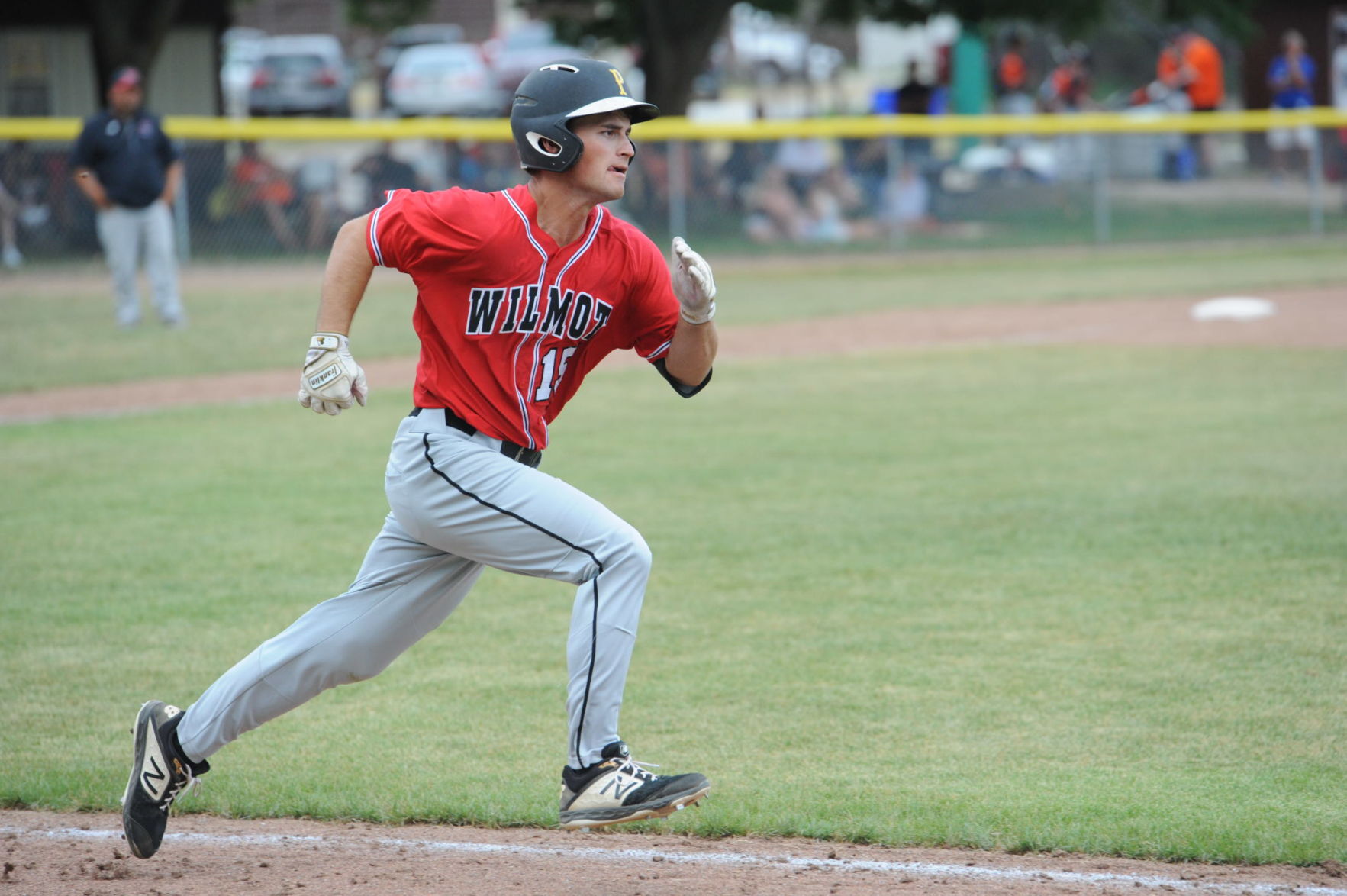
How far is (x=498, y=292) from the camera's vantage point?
3830mm

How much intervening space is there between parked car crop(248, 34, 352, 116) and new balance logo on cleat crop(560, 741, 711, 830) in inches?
1269

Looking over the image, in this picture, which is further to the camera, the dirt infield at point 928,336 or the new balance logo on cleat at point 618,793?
the dirt infield at point 928,336

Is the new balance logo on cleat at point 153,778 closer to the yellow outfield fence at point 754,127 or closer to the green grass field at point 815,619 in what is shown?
the green grass field at point 815,619

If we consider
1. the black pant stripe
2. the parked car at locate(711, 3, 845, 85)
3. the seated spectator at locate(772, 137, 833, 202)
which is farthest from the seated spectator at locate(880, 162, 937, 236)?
the parked car at locate(711, 3, 845, 85)

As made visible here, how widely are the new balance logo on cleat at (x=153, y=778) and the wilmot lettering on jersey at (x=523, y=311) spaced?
134 centimetres

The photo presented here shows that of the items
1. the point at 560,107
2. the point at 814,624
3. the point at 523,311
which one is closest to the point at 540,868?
the point at 523,311

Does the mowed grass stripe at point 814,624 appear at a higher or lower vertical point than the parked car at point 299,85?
lower

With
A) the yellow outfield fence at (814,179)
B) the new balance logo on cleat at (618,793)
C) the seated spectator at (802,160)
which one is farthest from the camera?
the seated spectator at (802,160)

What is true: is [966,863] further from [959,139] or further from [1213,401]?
[959,139]

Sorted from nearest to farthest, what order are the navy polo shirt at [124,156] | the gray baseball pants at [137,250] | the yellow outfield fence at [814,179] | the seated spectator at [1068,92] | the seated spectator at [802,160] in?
the navy polo shirt at [124,156] → the gray baseball pants at [137,250] → the yellow outfield fence at [814,179] → the seated spectator at [802,160] → the seated spectator at [1068,92]

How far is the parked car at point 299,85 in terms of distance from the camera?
34156 millimetres

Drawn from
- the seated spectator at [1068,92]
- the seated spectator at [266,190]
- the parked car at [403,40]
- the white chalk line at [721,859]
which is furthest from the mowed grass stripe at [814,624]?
the parked car at [403,40]

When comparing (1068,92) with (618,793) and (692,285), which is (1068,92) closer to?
(692,285)

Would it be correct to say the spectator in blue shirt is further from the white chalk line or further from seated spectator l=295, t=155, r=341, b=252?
the white chalk line
